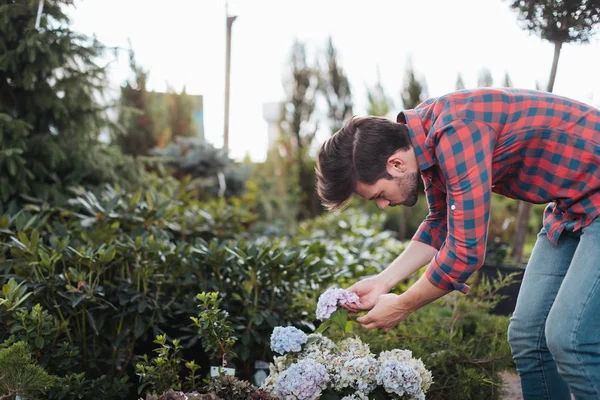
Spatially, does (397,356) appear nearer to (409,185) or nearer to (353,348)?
(353,348)

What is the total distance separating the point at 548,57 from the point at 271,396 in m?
2.92

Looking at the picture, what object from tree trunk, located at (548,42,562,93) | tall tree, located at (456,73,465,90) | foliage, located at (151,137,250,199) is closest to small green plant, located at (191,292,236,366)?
tree trunk, located at (548,42,562,93)

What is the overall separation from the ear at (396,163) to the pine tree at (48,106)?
2.08 metres

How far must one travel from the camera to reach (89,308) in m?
2.46

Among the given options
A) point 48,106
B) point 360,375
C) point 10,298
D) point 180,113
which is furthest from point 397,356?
point 180,113

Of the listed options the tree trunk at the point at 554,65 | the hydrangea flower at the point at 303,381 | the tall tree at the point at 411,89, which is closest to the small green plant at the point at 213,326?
the hydrangea flower at the point at 303,381

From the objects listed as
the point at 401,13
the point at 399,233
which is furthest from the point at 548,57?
the point at 399,233

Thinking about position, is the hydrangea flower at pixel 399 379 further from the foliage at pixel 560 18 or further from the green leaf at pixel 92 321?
the foliage at pixel 560 18

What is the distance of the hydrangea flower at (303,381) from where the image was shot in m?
1.73

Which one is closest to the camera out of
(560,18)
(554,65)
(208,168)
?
(560,18)

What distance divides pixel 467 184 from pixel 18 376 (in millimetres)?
1351

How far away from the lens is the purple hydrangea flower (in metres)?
1.90

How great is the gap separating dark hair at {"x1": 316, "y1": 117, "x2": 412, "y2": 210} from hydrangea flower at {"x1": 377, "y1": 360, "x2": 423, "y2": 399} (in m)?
0.51

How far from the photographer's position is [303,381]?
1731mm
